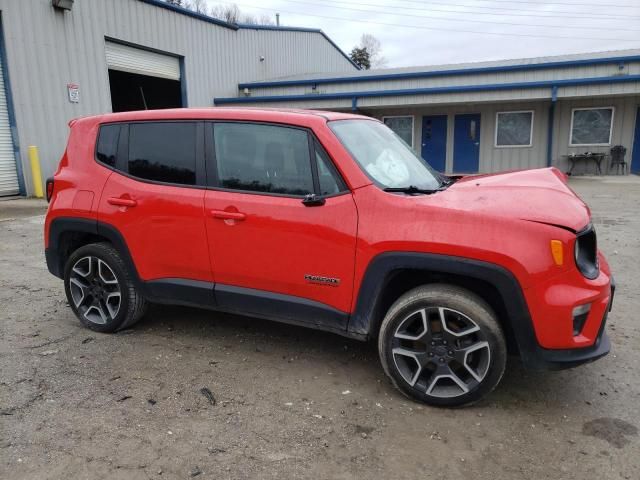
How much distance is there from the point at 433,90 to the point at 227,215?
1589 cm

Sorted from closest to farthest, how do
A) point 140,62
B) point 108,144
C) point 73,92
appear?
point 108,144
point 73,92
point 140,62

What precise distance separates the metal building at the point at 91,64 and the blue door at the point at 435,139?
827 centimetres

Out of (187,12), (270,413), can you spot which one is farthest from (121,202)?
(187,12)

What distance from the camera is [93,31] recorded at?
14.2 metres

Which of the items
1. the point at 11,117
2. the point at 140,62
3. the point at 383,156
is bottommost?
the point at 383,156

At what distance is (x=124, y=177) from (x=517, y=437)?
10.7 ft

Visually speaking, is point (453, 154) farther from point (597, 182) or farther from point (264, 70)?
point (264, 70)

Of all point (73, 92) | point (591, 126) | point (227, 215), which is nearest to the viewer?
point (227, 215)

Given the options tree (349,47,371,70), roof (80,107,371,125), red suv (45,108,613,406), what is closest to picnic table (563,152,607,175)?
red suv (45,108,613,406)

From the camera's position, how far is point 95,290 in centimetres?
419

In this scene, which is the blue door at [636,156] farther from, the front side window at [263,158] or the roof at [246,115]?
the front side window at [263,158]

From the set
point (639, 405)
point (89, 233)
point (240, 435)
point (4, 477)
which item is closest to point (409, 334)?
point (240, 435)

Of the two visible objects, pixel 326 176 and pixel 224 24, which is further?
pixel 224 24

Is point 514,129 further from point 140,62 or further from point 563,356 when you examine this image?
point 563,356
